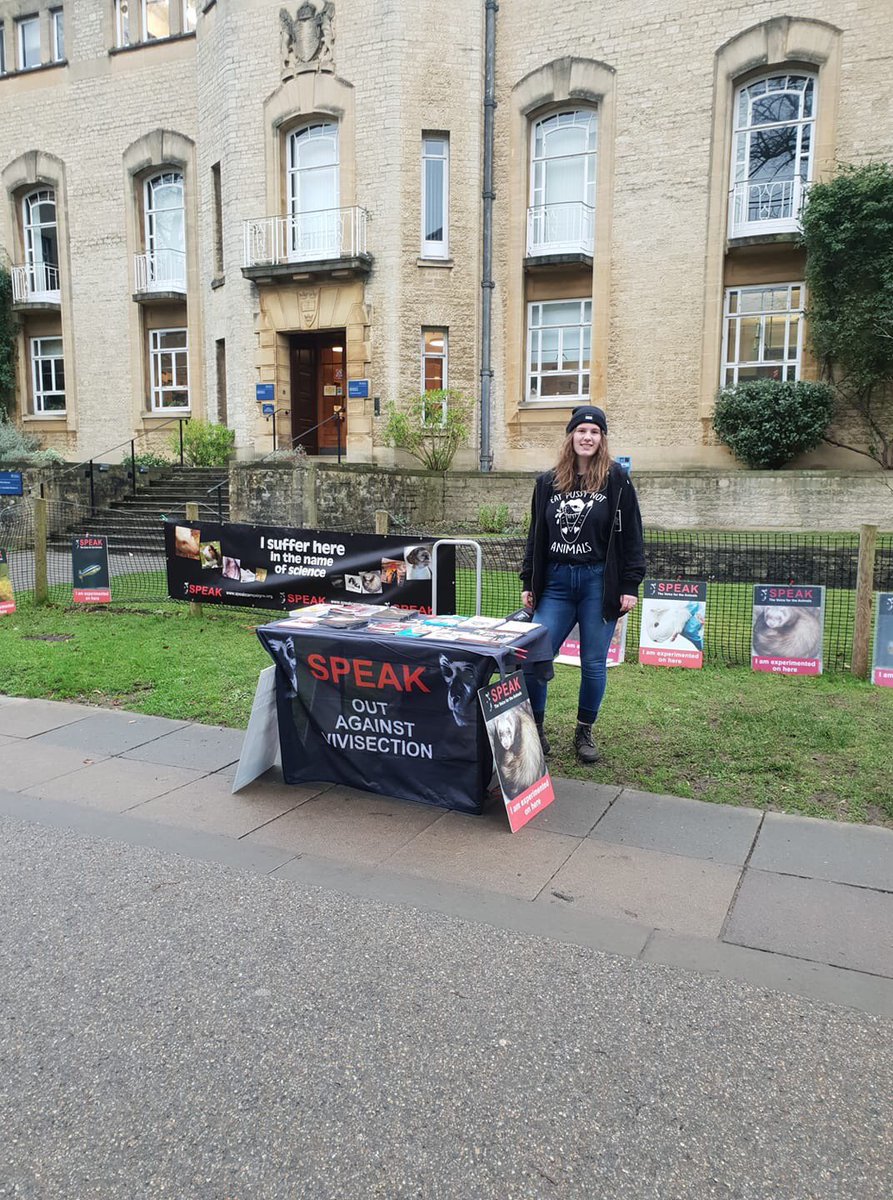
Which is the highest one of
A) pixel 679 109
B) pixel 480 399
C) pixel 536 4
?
pixel 536 4

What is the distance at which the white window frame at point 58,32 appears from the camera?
26.2 m

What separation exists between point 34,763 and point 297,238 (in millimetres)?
19544

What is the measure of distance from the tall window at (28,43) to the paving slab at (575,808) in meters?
30.5

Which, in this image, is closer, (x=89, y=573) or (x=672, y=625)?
(x=672, y=625)

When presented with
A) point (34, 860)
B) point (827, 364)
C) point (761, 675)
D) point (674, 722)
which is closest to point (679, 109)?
point (827, 364)

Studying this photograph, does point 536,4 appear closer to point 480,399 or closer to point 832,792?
point 480,399

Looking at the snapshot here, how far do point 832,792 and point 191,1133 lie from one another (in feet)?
12.7

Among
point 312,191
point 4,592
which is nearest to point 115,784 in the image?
point 4,592

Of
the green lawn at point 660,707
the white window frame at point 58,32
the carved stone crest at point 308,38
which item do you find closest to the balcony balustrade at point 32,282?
the white window frame at point 58,32

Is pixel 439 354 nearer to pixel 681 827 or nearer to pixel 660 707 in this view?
pixel 660 707

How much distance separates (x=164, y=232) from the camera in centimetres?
2595

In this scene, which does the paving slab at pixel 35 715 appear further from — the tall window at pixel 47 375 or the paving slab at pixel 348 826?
the tall window at pixel 47 375

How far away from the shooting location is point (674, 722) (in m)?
6.35

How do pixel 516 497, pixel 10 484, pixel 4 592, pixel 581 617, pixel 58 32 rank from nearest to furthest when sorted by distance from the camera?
pixel 581 617 → pixel 4 592 → pixel 10 484 → pixel 516 497 → pixel 58 32
